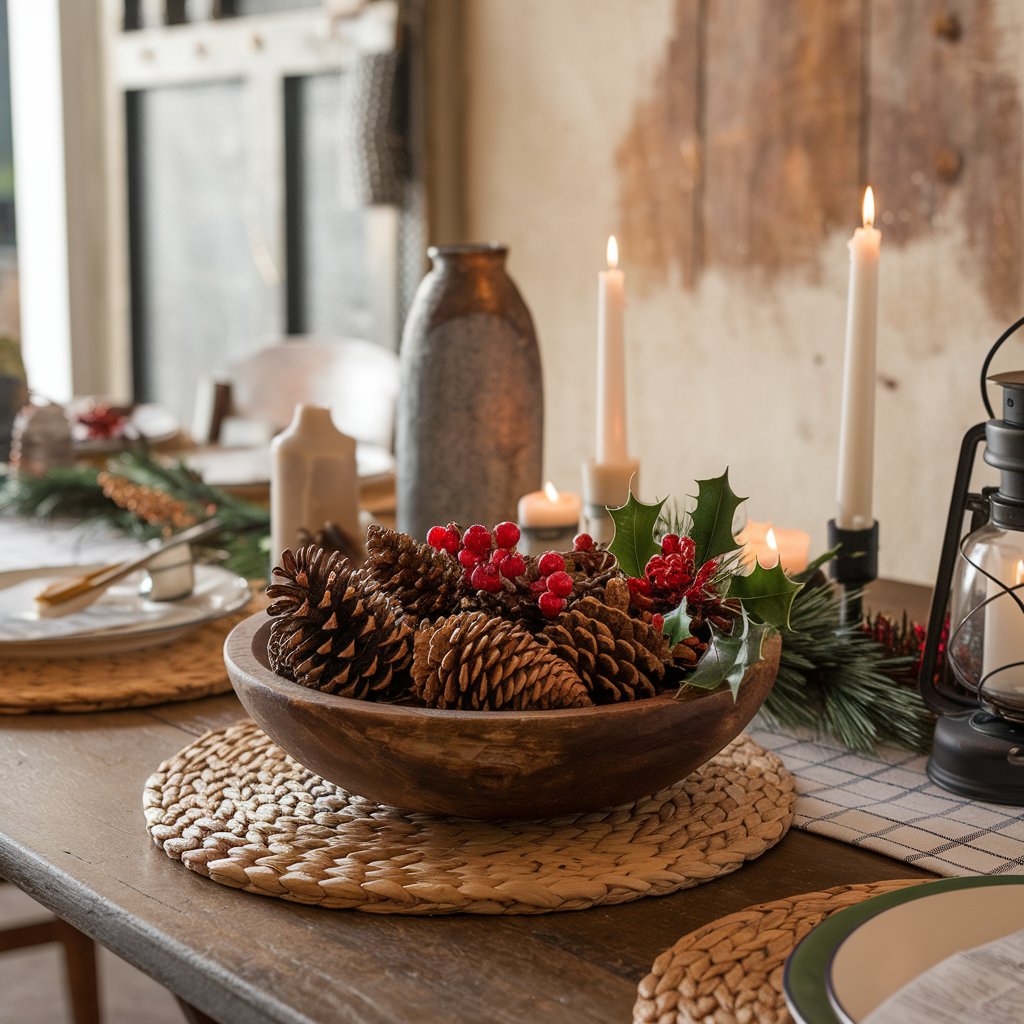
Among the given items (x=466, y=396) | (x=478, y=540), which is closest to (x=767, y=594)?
(x=478, y=540)

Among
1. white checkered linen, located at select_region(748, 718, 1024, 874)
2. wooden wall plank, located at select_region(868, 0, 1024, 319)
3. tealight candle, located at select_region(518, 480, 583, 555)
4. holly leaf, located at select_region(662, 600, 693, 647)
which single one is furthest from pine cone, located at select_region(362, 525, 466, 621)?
wooden wall plank, located at select_region(868, 0, 1024, 319)

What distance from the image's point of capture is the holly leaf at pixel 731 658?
643 mm

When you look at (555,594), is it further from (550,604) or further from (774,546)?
(774,546)

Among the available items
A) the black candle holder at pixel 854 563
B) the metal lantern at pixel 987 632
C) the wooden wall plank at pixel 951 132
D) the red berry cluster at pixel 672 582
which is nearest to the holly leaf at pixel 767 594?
the red berry cluster at pixel 672 582

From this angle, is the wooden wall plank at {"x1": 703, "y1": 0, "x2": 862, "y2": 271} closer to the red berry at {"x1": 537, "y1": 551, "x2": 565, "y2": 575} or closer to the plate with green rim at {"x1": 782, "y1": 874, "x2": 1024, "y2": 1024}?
the red berry at {"x1": 537, "y1": 551, "x2": 565, "y2": 575}

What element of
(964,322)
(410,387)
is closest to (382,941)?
(410,387)

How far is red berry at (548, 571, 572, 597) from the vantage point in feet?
2.25

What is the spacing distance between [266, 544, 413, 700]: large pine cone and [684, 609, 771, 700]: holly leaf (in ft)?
0.46

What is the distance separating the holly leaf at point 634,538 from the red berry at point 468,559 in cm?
8

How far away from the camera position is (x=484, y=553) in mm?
743

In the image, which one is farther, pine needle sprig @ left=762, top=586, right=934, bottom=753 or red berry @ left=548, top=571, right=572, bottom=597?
pine needle sprig @ left=762, top=586, right=934, bottom=753

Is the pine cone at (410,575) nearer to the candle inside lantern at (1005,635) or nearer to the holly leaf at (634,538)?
the holly leaf at (634,538)

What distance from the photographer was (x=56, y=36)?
364 cm

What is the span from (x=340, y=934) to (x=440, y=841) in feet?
0.28
